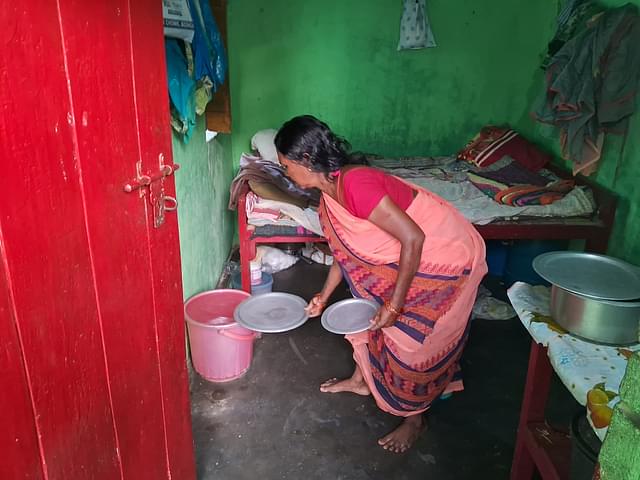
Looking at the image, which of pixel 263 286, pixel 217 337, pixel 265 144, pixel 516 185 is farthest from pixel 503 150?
pixel 217 337

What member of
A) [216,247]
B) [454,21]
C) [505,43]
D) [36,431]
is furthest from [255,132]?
[36,431]

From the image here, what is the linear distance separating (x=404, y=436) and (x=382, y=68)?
2.86 meters

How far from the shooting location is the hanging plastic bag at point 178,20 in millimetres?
1832

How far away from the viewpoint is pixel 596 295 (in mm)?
1274

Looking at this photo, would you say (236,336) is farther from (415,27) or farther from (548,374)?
(415,27)

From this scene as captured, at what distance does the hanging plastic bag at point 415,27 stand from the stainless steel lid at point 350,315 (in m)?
2.60

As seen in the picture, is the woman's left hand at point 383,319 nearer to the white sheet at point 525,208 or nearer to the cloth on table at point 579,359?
the cloth on table at point 579,359

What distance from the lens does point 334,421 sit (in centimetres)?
225

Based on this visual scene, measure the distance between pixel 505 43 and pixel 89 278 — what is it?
12.7ft

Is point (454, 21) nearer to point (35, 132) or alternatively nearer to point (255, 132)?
point (255, 132)

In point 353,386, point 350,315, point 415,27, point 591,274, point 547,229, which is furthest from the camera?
point 415,27

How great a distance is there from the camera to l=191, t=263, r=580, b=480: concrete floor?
2.00 metres

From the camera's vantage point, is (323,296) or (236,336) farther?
(236,336)

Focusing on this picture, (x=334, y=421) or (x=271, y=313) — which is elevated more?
(x=271, y=313)
